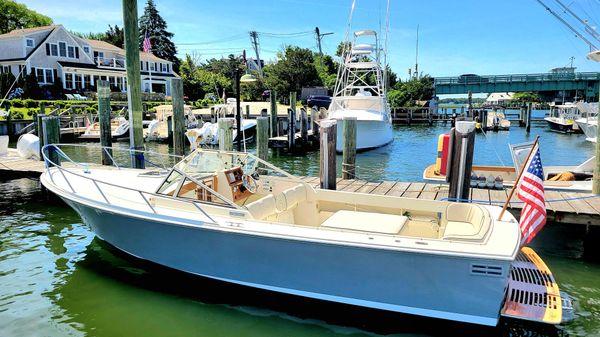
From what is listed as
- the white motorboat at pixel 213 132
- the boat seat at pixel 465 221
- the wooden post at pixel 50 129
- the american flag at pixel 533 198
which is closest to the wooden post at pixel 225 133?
the white motorboat at pixel 213 132

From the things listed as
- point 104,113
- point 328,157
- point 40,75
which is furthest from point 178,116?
point 40,75

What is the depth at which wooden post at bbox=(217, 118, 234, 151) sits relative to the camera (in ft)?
39.2

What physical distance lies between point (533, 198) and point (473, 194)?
9.97 feet

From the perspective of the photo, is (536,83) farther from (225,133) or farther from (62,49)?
(225,133)

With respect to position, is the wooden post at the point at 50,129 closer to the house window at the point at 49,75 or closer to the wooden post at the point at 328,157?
the wooden post at the point at 328,157

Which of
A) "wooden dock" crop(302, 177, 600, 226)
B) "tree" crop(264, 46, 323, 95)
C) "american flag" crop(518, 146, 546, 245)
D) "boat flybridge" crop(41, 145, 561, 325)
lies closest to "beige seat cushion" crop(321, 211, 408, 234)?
Result: "boat flybridge" crop(41, 145, 561, 325)

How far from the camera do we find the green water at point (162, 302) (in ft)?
16.9

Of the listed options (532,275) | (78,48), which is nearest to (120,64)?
(78,48)

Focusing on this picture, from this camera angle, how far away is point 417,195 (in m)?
8.37

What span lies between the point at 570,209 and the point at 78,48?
4559cm

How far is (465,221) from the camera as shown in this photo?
19.1 ft

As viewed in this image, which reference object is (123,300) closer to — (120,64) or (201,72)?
(120,64)

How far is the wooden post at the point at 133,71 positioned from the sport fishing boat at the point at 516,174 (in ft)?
23.9

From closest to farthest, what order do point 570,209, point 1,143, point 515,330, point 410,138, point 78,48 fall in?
1. point 515,330
2. point 570,209
3. point 1,143
4. point 410,138
5. point 78,48
